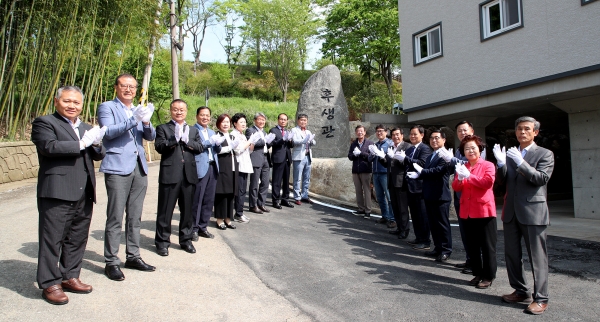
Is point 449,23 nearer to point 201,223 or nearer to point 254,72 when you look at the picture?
point 201,223

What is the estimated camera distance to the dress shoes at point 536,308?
3416mm

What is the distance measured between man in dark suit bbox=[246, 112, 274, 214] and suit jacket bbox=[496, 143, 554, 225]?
3.78m

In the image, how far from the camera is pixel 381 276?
14.4ft

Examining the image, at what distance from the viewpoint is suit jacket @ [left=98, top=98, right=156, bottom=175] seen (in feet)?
12.1

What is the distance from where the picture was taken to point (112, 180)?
3.76m

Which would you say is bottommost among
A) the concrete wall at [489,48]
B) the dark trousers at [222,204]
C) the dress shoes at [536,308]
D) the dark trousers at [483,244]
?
the dress shoes at [536,308]

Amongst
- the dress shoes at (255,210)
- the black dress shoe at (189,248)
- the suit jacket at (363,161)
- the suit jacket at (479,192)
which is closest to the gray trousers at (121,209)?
the black dress shoe at (189,248)

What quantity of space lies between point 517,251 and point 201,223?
3.46 m

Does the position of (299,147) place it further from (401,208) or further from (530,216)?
(530,216)

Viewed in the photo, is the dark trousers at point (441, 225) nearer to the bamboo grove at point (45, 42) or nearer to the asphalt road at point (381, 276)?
the asphalt road at point (381, 276)

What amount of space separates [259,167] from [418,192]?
255cm

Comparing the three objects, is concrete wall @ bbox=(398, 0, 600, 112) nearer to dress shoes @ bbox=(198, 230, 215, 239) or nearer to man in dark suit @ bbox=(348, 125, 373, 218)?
man in dark suit @ bbox=(348, 125, 373, 218)

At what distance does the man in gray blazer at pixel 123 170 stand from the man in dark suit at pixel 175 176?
33cm

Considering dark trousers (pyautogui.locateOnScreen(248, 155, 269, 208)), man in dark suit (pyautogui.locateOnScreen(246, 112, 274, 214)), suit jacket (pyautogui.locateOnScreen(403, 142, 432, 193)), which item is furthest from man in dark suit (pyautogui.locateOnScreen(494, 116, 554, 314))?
dark trousers (pyautogui.locateOnScreen(248, 155, 269, 208))
